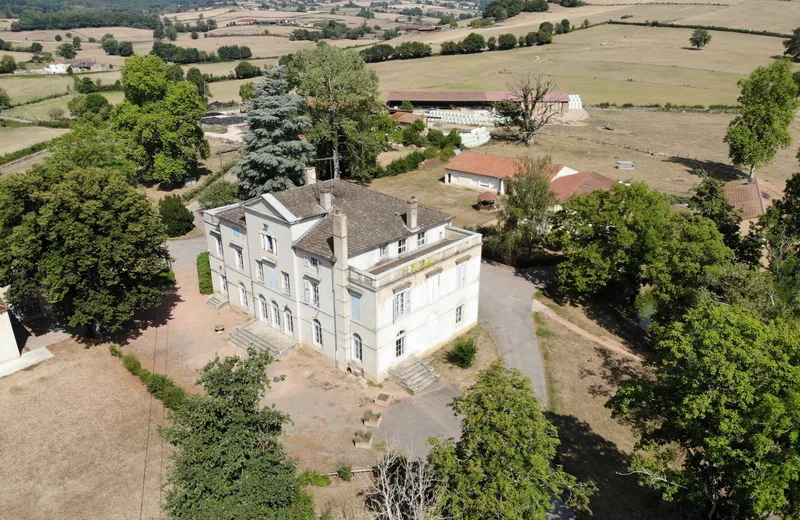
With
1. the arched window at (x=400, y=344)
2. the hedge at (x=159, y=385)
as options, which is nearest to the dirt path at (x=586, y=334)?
the arched window at (x=400, y=344)

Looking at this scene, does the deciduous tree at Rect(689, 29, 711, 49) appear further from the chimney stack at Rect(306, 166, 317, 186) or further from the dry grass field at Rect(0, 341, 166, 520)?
the dry grass field at Rect(0, 341, 166, 520)

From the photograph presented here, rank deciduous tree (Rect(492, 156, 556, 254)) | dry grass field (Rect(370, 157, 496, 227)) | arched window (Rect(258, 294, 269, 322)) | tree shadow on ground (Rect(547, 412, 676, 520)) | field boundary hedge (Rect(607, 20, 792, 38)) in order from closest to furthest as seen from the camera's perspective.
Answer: tree shadow on ground (Rect(547, 412, 676, 520)) < arched window (Rect(258, 294, 269, 322)) < deciduous tree (Rect(492, 156, 556, 254)) < dry grass field (Rect(370, 157, 496, 227)) < field boundary hedge (Rect(607, 20, 792, 38))

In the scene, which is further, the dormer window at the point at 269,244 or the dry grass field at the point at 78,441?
the dormer window at the point at 269,244

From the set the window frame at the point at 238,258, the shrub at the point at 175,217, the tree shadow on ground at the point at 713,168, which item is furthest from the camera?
the tree shadow on ground at the point at 713,168

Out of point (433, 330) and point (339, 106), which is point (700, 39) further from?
point (433, 330)

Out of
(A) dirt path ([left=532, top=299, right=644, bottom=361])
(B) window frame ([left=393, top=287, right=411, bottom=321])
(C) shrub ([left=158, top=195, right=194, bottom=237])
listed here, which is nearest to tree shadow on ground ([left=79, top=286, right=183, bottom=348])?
(C) shrub ([left=158, top=195, right=194, bottom=237])

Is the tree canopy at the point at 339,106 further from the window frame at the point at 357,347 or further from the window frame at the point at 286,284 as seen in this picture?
the window frame at the point at 357,347

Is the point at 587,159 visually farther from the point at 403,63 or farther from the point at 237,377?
the point at 403,63

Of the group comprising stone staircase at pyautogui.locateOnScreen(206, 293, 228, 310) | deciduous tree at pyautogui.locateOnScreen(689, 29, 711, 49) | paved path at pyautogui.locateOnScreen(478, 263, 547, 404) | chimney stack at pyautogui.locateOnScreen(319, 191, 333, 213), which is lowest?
paved path at pyautogui.locateOnScreen(478, 263, 547, 404)
